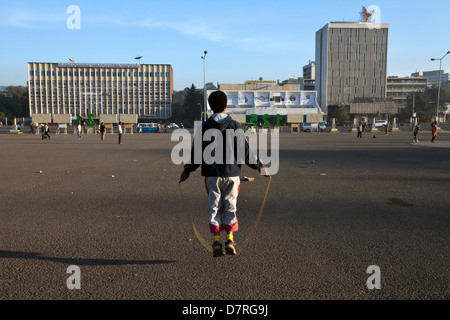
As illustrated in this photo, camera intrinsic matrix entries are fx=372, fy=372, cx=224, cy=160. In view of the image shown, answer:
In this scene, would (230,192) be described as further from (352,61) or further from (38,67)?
(38,67)

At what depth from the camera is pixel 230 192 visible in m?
4.54

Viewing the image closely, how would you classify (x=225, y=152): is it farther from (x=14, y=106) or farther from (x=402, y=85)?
(x=402, y=85)

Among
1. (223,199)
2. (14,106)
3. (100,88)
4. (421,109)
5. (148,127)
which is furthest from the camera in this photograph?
(14,106)

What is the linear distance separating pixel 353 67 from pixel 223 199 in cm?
13138

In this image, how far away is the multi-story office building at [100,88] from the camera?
4938 inches

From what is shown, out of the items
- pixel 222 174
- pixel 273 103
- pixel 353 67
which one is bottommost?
pixel 222 174

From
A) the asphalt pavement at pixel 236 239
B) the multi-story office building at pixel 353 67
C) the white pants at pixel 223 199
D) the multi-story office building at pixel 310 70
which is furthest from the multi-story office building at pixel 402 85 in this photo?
the white pants at pixel 223 199

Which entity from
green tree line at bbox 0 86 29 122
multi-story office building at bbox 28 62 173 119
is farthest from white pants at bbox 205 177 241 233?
green tree line at bbox 0 86 29 122

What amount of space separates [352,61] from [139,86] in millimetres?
72535

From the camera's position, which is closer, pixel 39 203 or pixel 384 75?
pixel 39 203

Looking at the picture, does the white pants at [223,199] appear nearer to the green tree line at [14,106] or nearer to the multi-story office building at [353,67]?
the multi-story office building at [353,67]

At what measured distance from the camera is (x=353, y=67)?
125m

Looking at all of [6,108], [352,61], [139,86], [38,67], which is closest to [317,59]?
[352,61]

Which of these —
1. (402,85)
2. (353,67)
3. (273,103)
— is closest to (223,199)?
(273,103)
